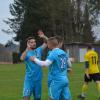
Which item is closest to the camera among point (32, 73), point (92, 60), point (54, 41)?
point (54, 41)

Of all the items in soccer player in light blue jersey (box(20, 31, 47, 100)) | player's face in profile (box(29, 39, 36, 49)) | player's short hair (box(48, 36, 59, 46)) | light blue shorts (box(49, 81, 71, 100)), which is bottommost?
light blue shorts (box(49, 81, 71, 100))

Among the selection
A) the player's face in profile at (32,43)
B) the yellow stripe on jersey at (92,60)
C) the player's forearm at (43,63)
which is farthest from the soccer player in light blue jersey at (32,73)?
the yellow stripe on jersey at (92,60)

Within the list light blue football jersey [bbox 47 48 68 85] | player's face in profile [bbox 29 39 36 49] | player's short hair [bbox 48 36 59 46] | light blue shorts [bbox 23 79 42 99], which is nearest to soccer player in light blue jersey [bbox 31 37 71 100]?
light blue football jersey [bbox 47 48 68 85]

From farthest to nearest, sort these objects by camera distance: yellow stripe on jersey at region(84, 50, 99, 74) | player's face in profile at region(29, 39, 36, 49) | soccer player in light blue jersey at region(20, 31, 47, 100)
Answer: yellow stripe on jersey at region(84, 50, 99, 74)
soccer player in light blue jersey at region(20, 31, 47, 100)
player's face in profile at region(29, 39, 36, 49)

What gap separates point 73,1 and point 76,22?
4715 millimetres

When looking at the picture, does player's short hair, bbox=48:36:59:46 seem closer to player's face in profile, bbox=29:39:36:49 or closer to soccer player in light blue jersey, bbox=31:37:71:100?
soccer player in light blue jersey, bbox=31:37:71:100

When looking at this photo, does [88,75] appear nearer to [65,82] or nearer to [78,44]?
[65,82]

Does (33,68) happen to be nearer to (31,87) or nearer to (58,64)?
(31,87)

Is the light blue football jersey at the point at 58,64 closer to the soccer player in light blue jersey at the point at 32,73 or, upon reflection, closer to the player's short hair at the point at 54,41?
the player's short hair at the point at 54,41

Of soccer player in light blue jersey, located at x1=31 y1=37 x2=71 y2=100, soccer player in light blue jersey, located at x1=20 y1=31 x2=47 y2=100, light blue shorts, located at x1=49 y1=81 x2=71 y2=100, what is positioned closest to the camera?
soccer player in light blue jersey, located at x1=31 y1=37 x2=71 y2=100

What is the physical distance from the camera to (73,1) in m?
83.0

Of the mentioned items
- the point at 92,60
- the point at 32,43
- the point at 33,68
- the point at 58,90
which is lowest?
the point at 58,90

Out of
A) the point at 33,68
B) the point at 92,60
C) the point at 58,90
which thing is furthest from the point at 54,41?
the point at 92,60

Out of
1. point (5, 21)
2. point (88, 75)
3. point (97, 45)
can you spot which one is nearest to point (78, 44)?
point (97, 45)
